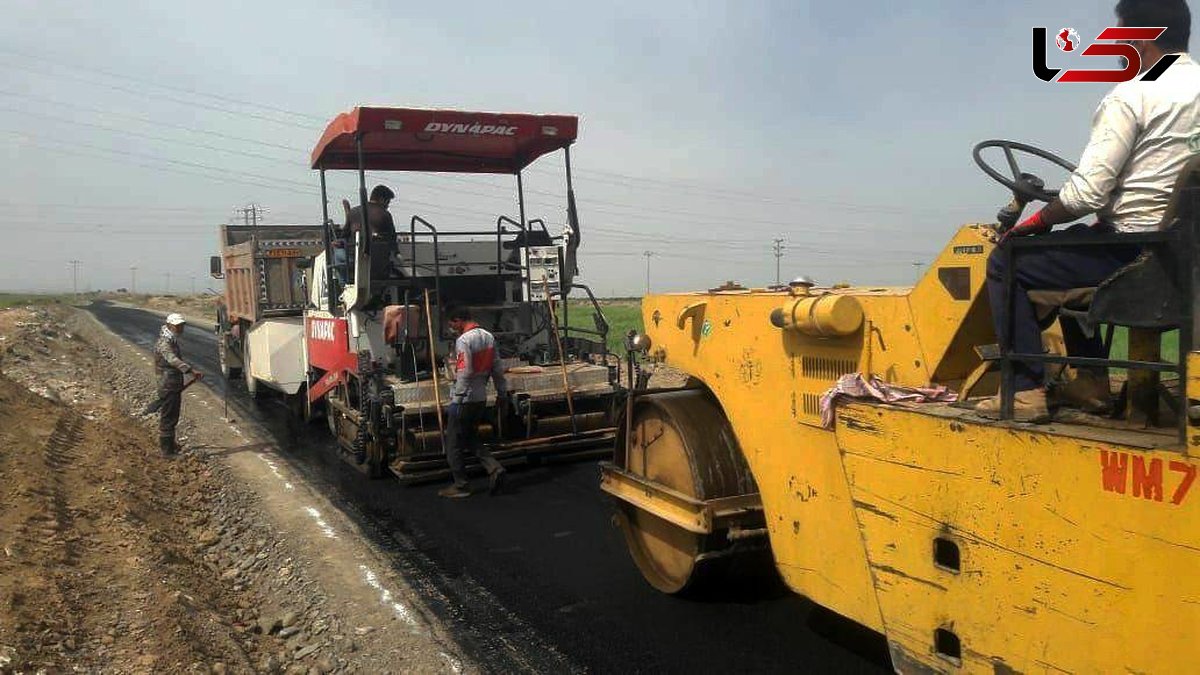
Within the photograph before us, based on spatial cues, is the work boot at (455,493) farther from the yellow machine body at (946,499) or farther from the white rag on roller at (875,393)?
the white rag on roller at (875,393)

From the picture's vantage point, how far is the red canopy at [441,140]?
7.84 meters

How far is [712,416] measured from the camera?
4.29 m

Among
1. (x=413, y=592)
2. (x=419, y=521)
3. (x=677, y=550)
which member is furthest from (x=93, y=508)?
(x=677, y=550)

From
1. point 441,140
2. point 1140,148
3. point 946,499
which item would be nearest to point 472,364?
point 441,140

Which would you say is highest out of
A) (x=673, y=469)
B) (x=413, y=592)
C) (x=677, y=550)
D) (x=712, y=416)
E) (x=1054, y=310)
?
(x=1054, y=310)

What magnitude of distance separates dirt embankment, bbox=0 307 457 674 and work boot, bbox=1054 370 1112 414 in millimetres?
2838

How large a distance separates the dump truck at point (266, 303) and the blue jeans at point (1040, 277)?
9193 mm

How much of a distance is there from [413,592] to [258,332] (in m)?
8.29

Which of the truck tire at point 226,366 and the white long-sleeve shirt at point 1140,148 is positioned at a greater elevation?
the white long-sleeve shirt at point 1140,148

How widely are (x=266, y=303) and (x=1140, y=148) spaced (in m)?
12.1

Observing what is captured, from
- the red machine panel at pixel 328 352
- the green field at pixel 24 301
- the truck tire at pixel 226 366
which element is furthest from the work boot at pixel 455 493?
the green field at pixel 24 301

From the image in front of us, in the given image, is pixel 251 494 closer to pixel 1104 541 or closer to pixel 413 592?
pixel 413 592

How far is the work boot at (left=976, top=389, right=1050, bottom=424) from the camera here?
2539 millimetres

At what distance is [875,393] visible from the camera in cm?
298
